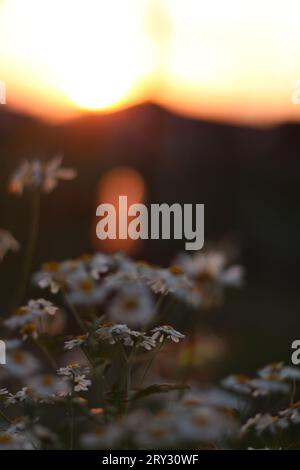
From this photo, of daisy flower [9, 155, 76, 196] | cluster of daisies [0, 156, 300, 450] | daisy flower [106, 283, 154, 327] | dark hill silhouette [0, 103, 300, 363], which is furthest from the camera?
dark hill silhouette [0, 103, 300, 363]

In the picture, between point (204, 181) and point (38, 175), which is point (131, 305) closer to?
point (38, 175)

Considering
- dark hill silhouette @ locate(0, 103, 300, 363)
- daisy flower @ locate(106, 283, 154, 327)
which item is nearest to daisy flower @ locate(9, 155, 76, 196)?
Answer: daisy flower @ locate(106, 283, 154, 327)

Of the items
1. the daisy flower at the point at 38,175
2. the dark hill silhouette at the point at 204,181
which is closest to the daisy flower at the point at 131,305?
the daisy flower at the point at 38,175

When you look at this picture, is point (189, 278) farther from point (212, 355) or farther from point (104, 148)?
point (104, 148)

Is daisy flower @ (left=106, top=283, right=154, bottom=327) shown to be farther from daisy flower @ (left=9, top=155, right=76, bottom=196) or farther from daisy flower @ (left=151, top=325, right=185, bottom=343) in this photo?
daisy flower @ (left=9, top=155, right=76, bottom=196)

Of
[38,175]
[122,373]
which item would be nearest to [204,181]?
[38,175]

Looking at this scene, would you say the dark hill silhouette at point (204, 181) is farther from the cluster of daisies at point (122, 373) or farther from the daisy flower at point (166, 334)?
the daisy flower at point (166, 334)

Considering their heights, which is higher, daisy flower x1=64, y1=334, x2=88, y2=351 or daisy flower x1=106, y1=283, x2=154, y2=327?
daisy flower x1=106, y1=283, x2=154, y2=327

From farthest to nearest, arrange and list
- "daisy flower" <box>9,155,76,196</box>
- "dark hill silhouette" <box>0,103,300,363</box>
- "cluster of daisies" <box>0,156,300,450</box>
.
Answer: "dark hill silhouette" <box>0,103,300,363</box> < "daisy flower" <box>9,155,76,196</box> < "cluster of daisies" <box>0,156,300,450</box>

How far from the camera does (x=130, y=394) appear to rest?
68.2 inches

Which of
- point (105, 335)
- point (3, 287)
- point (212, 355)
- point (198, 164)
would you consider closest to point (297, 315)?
point (198, 164)

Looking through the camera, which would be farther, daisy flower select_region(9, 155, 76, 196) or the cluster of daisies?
daisy flower select_region(9, 155, 76, 196)

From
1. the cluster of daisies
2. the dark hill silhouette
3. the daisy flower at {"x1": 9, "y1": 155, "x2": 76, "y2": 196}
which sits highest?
the dark hill silhouette

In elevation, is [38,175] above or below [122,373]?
above
